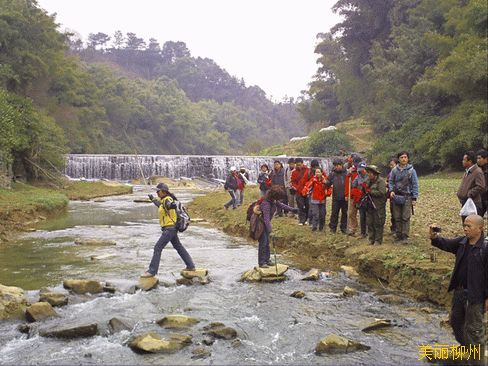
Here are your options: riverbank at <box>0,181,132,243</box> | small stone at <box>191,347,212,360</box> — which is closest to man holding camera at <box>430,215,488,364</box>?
small stone at <box>191,347,212,360</box>

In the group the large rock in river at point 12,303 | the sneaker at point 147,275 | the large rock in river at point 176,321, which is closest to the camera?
the large rock in river at point 176,321

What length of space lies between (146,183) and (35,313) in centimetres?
3381

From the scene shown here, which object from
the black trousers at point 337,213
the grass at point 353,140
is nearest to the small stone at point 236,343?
the black trousers at point 337,213

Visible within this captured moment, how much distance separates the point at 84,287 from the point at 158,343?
10.3 ft

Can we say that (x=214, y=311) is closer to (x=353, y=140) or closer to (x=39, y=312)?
(x=39, y=312)

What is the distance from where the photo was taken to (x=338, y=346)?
6.33m

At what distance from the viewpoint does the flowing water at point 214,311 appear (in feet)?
20.4

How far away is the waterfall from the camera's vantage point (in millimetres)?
40000

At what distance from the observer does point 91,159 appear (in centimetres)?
4034

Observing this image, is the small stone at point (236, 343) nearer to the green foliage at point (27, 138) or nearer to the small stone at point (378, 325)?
the small stone at point (378, 325)

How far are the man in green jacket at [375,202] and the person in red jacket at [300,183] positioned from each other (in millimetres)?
2892

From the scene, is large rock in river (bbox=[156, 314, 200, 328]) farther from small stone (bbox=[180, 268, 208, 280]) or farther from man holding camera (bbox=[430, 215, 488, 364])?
man holding camera (bbox=[430, 215, 488, 364])

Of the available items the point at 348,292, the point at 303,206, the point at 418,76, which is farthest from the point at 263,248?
the point at 418,76

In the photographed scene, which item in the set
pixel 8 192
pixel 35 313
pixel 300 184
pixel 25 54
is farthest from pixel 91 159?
pixel 35 313
